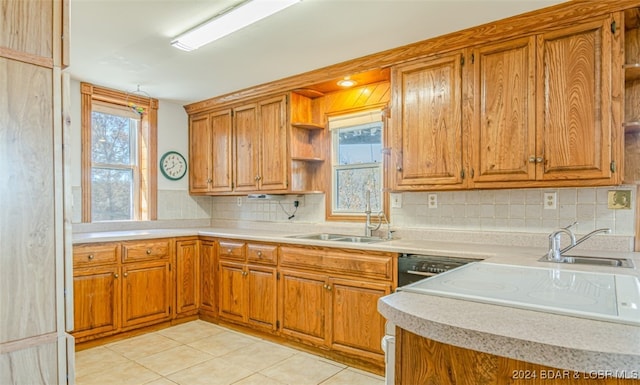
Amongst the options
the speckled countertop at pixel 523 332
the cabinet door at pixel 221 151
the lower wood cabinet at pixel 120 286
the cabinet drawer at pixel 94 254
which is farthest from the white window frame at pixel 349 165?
the speckled countertop at pixel 523 332

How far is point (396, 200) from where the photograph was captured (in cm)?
325

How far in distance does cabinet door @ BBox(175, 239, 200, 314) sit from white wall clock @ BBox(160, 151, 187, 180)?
1.01 m

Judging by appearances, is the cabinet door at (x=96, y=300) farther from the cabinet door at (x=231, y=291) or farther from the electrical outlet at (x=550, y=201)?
the electrical outlet at (x=550, y=201)

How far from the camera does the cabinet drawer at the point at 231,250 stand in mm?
3553

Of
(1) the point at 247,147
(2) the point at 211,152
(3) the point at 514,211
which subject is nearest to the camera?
(3) the point at 514,211

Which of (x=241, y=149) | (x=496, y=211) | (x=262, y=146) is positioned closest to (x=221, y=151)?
(x=241, y=149)

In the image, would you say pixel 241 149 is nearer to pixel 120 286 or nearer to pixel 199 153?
pixel 199 153

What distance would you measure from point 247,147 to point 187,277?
1.45 m

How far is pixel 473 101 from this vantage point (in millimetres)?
2547

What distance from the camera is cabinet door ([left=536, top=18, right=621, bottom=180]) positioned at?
2.12 meters

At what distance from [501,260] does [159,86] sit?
3.45m

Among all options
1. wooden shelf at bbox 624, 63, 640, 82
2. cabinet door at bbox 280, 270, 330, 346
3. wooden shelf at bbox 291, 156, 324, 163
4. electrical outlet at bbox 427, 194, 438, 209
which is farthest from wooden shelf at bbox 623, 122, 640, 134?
wooden shelf at bbox 291, 156, 324, 163

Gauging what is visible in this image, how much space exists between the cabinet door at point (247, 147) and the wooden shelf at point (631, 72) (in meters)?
2.91

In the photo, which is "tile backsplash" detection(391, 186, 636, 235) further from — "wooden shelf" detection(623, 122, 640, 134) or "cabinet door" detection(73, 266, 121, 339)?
"cabinet door" detection(73, 266, 121, 339)
